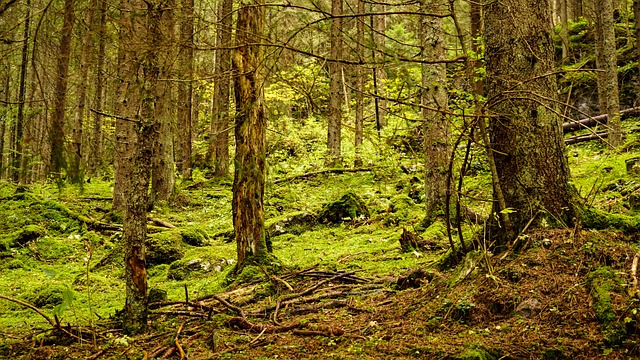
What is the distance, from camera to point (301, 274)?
6.64 metres

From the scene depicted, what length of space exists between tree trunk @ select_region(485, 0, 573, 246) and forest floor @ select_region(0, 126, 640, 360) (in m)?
0.28

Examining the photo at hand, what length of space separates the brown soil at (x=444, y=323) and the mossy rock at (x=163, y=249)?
3612 mm

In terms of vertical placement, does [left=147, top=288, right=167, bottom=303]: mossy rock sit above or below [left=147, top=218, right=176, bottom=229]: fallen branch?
below

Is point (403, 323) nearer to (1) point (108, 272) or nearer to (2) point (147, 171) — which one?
(2) point (147, 171)

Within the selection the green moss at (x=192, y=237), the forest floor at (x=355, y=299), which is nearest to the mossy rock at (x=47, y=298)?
the forest floor at (x=355, y=299)

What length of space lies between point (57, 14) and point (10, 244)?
738 cm

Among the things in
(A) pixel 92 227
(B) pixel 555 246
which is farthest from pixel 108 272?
(B) pixel 555 246

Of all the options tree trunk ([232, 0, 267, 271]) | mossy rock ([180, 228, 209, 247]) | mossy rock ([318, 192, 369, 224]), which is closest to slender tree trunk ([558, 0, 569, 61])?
tree trunk ([232, 0, 267, 271])

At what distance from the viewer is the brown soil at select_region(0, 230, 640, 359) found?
371 centimetres

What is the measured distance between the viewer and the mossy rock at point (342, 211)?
11.2 metres

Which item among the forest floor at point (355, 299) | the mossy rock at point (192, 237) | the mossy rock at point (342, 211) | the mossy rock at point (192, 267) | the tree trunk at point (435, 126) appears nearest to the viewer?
the forest floor at point (355, 299)

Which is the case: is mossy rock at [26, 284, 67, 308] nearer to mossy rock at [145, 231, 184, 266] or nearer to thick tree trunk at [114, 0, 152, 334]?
mossy rock at [145, 231, 184, 266]

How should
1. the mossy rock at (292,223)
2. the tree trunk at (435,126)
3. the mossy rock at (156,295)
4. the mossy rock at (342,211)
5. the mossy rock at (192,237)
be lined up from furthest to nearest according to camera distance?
the mossy rock at (342,211) → the mossy rock at (292,223) → the mossy rock at (192,237) → the tree trunk at (435,126) → the mossy rock at (156,295)

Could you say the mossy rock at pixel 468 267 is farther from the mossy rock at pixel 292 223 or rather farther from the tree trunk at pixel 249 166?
the mossy rock at pixel 292 223
